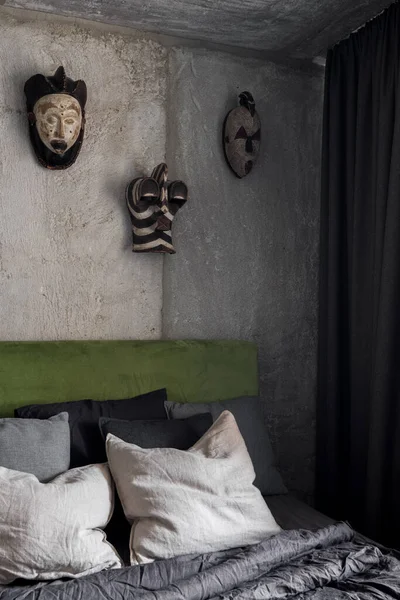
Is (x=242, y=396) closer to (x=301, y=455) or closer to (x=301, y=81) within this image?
(x=301, y=455)

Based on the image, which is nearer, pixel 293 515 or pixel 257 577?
pixel 257 577

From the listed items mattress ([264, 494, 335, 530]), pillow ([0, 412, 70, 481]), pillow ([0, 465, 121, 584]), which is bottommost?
mattress ([264, 494, 335, 530])

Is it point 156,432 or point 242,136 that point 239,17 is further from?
point 156,432

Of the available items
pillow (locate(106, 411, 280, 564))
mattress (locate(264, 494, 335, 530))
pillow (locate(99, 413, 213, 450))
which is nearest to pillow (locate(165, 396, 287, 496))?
mattress (locate(264, 494, 335, 530))

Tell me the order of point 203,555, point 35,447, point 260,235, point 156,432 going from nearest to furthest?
point 203,555 < point 35,447 < point 156,432 < point 260,235

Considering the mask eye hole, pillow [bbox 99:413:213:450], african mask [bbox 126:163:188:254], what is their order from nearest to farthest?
pillow [bbox 99:413:213:450]
african mask [bbox 126:163:188:254]
the mask eye hole

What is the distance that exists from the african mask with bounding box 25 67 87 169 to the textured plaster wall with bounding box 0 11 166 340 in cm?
8

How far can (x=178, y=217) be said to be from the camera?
3174 mm

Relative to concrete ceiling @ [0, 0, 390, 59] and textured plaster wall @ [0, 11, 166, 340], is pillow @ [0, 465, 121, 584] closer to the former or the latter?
textured plaster wall @ [0, 11, 166, 340]

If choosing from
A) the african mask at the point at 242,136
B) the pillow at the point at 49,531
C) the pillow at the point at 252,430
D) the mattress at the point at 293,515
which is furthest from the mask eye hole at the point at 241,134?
the pillow at the point at 49,531

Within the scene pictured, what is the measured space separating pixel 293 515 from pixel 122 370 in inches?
36.7


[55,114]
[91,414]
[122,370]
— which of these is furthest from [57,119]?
[91,414]

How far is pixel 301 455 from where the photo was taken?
3484 millimetres

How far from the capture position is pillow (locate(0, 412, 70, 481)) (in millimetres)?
2302
